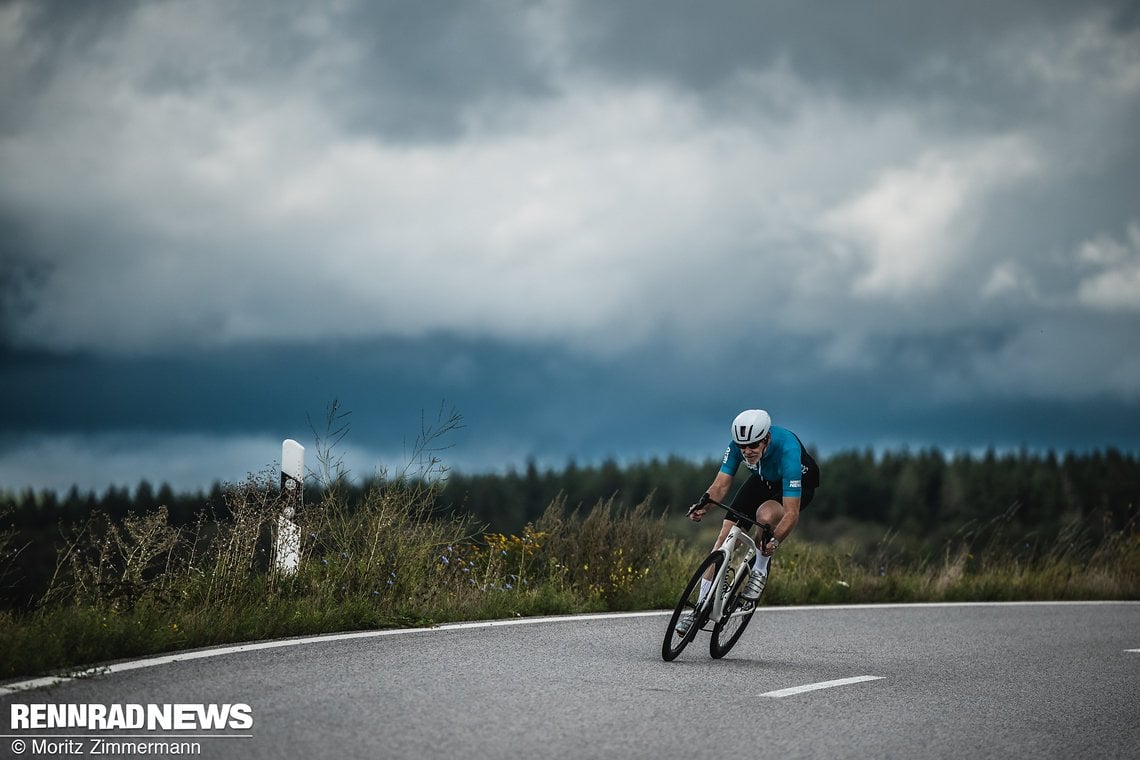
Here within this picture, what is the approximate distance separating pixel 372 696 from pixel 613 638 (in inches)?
134

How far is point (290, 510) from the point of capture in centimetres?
1034

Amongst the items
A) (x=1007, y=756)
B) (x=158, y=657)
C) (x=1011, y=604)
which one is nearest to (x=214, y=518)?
(x=158, y=657)

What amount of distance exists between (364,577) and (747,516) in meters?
3.57

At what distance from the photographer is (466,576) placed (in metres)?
12.0

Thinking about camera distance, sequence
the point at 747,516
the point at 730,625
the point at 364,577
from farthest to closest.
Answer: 1. the point at 364,577
2. the point at 747,516
3. the point at 730,625

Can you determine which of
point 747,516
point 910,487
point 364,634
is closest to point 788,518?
point 747,516

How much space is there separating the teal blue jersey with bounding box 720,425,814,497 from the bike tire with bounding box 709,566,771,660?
0.82 metres

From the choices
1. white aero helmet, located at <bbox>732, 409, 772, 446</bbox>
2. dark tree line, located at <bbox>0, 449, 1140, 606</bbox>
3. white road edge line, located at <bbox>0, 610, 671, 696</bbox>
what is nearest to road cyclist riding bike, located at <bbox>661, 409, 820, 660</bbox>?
white aero helmet, located at <bbox>732, 409, 772, 446</bbox>

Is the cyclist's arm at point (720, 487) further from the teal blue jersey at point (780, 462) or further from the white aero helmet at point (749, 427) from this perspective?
the white aero helmet at point (749, 427)

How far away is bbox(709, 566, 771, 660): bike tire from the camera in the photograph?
349 inches

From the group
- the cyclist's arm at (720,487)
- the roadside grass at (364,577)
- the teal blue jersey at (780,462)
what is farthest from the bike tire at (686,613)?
the roadside grass at (364,577)

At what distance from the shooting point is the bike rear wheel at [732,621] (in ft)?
29.1

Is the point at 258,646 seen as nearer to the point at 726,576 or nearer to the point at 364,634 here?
the point at 364,634

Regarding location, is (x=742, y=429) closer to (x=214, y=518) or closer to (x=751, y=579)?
(x=751, y=579)
